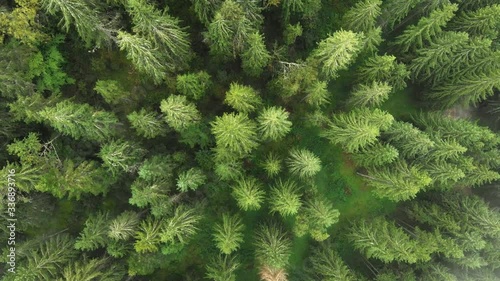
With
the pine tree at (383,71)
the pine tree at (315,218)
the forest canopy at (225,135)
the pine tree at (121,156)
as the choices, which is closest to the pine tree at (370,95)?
the forest canopy at (225,135)

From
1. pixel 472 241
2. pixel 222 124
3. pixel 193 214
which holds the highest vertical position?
pixel 222 124

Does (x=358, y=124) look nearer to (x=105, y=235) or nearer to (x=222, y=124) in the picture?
(x=222, y=124)

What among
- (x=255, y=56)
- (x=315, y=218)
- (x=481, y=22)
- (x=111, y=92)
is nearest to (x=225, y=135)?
(x=255, y=56)

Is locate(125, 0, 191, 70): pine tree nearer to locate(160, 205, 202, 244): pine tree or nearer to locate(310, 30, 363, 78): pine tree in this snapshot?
locate(310, 30, 363, 78): pine tree

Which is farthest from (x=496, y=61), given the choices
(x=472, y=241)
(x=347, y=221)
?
(x=347, y=221)

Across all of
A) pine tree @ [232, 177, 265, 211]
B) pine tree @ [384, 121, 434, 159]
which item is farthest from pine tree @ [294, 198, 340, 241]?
pine tree @ [384, 121, 434, 159]

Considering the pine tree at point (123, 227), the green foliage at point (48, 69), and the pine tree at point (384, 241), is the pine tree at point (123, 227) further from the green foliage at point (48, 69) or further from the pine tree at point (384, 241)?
the pine tree at point (384, 241)

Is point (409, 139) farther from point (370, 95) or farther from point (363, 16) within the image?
point (363, 16)

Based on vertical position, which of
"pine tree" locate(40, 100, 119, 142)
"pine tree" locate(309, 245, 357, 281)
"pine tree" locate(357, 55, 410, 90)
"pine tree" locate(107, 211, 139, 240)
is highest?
"pine tree" locate(357, 55, 410, 90)
